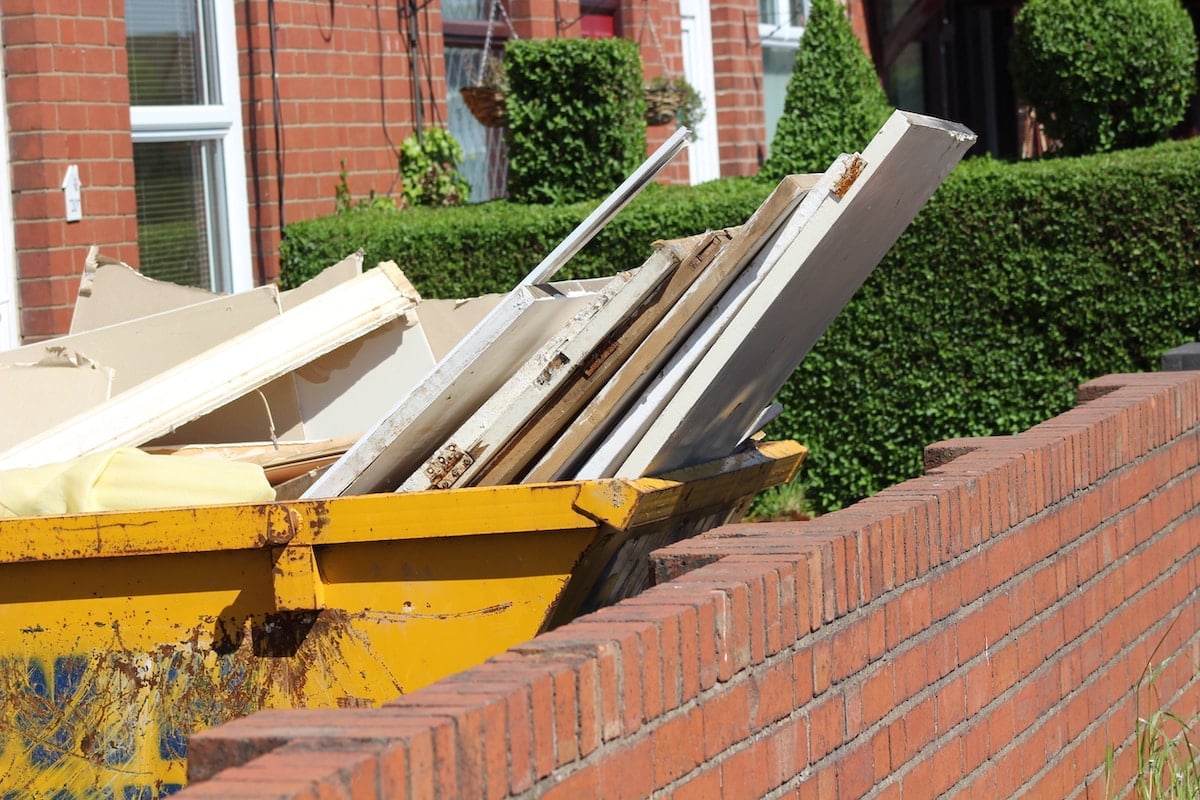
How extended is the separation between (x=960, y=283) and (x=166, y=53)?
413cm

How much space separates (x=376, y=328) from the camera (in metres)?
4.62

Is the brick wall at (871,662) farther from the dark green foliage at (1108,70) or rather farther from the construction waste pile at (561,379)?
the dark green foliage at (1108,70)

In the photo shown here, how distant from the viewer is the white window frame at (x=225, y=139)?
8.29m

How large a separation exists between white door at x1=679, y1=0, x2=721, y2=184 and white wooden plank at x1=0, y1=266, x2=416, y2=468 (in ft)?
26.5

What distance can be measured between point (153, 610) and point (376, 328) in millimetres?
1344

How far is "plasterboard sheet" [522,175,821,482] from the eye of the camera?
11.4ft

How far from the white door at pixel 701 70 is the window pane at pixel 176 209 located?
16.1ft

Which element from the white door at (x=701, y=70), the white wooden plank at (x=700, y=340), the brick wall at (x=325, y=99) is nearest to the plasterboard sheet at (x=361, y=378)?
the white wooden plank at (x=700, y=340)

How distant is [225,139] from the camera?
8453 mm

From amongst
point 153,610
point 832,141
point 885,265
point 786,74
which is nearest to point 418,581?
point 153,610

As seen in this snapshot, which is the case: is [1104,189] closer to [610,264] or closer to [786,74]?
[610,264]

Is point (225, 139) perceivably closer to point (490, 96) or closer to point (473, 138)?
point (490, 96)

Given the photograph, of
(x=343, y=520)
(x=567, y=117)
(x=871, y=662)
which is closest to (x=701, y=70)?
(x=567, y=117)

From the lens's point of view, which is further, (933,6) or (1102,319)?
(933,6)
